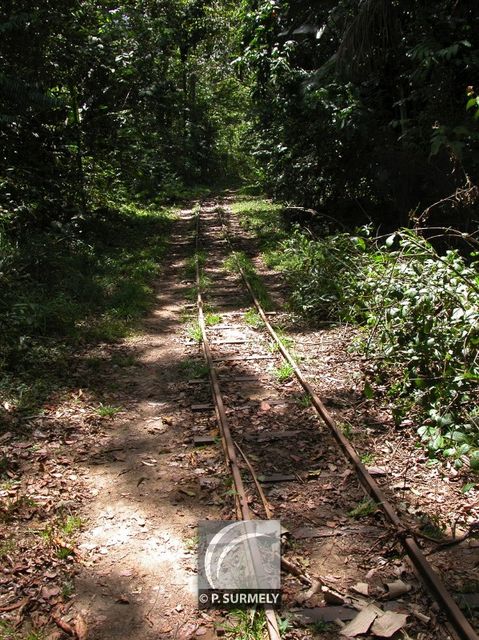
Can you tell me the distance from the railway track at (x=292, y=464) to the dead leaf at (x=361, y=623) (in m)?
0.24

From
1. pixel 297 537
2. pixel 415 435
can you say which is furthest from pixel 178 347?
pixel 297 537

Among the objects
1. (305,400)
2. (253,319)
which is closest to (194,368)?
(305,400)

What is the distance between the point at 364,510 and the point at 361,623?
1091mm

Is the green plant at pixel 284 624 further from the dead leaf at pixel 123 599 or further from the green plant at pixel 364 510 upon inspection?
the green plant at pixel 364 510

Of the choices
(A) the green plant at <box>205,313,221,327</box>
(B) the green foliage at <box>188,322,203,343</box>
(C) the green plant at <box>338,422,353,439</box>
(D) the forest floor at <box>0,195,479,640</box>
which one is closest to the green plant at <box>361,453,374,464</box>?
(D) the forest floor at <box>0,195,479,640</box>

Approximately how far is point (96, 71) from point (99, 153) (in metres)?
2.06

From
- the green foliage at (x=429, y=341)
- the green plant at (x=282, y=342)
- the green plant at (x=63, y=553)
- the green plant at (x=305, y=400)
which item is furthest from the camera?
the green plant at (x=282, y=342)

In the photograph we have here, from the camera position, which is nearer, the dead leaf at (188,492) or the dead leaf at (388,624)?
the dead leaf at (388,624)

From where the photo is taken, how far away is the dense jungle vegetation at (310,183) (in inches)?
236

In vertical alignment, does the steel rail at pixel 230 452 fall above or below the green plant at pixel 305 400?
above

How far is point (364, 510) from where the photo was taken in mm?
4172

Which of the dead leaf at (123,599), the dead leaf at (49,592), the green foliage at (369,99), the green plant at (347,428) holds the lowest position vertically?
the dead leaf at (123,599)

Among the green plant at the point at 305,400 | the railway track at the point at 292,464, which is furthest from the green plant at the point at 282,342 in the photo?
the green plant at the point at 305,400

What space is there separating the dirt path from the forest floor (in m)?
0.01
